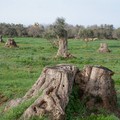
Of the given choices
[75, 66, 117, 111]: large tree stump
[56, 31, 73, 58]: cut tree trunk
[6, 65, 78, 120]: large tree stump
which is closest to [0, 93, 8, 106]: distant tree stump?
[6, 65, 78, 120]: large tree stump

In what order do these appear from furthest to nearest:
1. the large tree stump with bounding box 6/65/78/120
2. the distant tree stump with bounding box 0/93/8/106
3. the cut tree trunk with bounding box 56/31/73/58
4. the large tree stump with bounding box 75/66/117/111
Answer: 1. the cut tree trunk with bounding box 56/31/73/58
2. the distant tree stump with bounding box 0/93/8/106
3. the large tree stump with bounding box 75/66/117/111
4. the large tree stump with bounding box 6/65/78/120

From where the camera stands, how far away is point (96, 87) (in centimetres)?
1098

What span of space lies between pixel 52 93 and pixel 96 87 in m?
1.64

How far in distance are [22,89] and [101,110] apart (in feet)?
16.0

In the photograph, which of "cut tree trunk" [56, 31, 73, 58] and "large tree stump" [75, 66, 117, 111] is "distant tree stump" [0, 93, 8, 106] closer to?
"large tree stump" [75, 66, 117, 111]

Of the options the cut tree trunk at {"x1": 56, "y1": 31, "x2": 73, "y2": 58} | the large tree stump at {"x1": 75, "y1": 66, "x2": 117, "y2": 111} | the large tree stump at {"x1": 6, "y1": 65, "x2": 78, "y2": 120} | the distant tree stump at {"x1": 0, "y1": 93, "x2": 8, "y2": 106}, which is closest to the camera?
the large tree stump at {"x1": 6, "y1": 65, "x2": 78, "y2": 120}

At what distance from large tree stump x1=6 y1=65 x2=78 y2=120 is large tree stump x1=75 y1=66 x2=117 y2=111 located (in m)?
0.38

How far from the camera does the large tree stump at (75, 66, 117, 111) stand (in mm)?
10891

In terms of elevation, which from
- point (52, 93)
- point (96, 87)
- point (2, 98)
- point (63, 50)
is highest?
point (52, 93)

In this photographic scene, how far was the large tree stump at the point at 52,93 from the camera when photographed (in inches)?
364

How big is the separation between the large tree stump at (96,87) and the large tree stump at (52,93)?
381 millimetres

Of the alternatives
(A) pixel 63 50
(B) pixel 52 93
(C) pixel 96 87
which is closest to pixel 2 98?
(C) pixel 96 87

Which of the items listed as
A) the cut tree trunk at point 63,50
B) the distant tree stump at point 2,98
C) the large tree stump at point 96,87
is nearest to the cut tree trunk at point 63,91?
the large tree stump at point 96,87

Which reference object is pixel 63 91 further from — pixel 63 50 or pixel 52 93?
pixel 63 50
